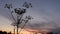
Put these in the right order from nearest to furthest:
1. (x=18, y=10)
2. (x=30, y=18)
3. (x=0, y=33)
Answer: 1. (x=18, y=10)
2. (x=30, y=18)
3. (x=0, y=33)

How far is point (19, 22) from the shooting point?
41219mm

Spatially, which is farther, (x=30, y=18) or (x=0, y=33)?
(x=0, y=33)

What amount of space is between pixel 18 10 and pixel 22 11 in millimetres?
1185

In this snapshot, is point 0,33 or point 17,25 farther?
point 0,33

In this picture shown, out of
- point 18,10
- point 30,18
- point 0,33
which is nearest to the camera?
point 18,10

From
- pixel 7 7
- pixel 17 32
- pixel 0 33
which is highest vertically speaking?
pixel 7 7

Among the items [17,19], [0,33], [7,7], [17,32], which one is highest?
[7,7]

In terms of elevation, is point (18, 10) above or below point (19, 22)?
above

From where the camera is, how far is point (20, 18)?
4153 cm

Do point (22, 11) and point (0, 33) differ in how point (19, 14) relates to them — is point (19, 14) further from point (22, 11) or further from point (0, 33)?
point (0, 33)

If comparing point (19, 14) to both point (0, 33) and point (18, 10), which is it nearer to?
point (18, 10)

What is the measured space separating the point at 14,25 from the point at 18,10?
4.04 metres

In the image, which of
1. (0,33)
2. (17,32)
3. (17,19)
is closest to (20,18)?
(17,19)

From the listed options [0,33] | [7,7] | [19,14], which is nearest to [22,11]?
[19,14]
